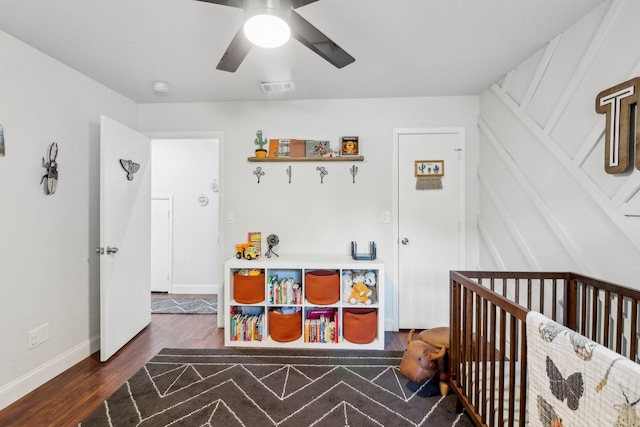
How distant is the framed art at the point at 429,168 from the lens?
2.76 metres

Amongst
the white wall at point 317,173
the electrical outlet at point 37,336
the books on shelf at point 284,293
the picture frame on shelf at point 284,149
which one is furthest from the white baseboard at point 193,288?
the picture frame on shelf at point 284,149

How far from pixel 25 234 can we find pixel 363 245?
264 centimetres

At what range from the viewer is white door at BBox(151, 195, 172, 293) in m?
3.96

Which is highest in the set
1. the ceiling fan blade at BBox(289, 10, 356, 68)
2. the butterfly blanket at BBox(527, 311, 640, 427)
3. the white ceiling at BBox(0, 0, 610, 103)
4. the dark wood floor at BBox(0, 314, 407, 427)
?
the white ceiling at BBox(0, 0, 610, 103)

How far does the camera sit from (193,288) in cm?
394

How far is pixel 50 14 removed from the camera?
159cm

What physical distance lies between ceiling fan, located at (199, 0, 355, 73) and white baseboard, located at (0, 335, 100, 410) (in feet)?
7.92

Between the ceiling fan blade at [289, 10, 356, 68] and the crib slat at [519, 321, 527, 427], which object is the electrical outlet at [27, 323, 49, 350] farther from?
the crib slat at [519, 321, 527, 427]

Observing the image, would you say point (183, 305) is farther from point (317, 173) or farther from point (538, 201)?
point (538, 201)

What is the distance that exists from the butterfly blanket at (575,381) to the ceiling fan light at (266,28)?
157 cm

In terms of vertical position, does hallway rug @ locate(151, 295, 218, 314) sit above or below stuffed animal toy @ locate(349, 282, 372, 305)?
below

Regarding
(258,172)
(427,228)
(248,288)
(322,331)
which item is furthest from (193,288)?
(427,228)

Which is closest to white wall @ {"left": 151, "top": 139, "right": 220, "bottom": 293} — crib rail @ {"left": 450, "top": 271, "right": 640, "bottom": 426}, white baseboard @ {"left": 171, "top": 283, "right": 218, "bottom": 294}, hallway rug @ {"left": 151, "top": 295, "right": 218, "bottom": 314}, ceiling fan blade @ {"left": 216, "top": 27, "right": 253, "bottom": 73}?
white baseboard @ {"left": 171, "top": 283, "right": 218, "bottom": 294}

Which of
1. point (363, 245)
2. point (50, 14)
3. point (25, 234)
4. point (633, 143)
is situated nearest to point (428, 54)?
point (633, 143)
